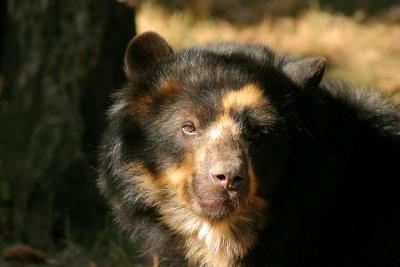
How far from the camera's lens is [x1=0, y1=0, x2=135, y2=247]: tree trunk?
307 inches

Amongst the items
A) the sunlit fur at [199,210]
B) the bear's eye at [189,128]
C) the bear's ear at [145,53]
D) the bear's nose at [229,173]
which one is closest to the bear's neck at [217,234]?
the sunlit fur at [199,210]

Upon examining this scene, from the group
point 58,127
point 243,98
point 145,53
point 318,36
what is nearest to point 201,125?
point 243,98

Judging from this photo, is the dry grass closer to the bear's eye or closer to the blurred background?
the blurred background

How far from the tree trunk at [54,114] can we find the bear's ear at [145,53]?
2189mm

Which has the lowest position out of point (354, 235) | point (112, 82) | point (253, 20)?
point (354, 235)

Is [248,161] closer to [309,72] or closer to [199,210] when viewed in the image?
[199,210]

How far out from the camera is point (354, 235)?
18.2ft

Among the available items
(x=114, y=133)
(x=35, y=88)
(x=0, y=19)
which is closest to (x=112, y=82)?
(x=35, y=88)

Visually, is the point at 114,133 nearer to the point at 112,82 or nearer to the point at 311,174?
the point at 311,174

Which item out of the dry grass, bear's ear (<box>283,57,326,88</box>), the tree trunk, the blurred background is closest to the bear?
bear's ear (<box>283,57,326,88</box>)

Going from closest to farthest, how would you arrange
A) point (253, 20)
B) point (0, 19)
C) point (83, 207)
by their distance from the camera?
point (83, 207) → point (0, 19) → point (253, 20)

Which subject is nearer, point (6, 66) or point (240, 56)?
point (240, 56)

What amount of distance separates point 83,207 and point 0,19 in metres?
2.42

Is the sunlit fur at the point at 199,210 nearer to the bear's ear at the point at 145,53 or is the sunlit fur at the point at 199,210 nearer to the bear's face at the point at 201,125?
the bear's face at the point at 201,125
